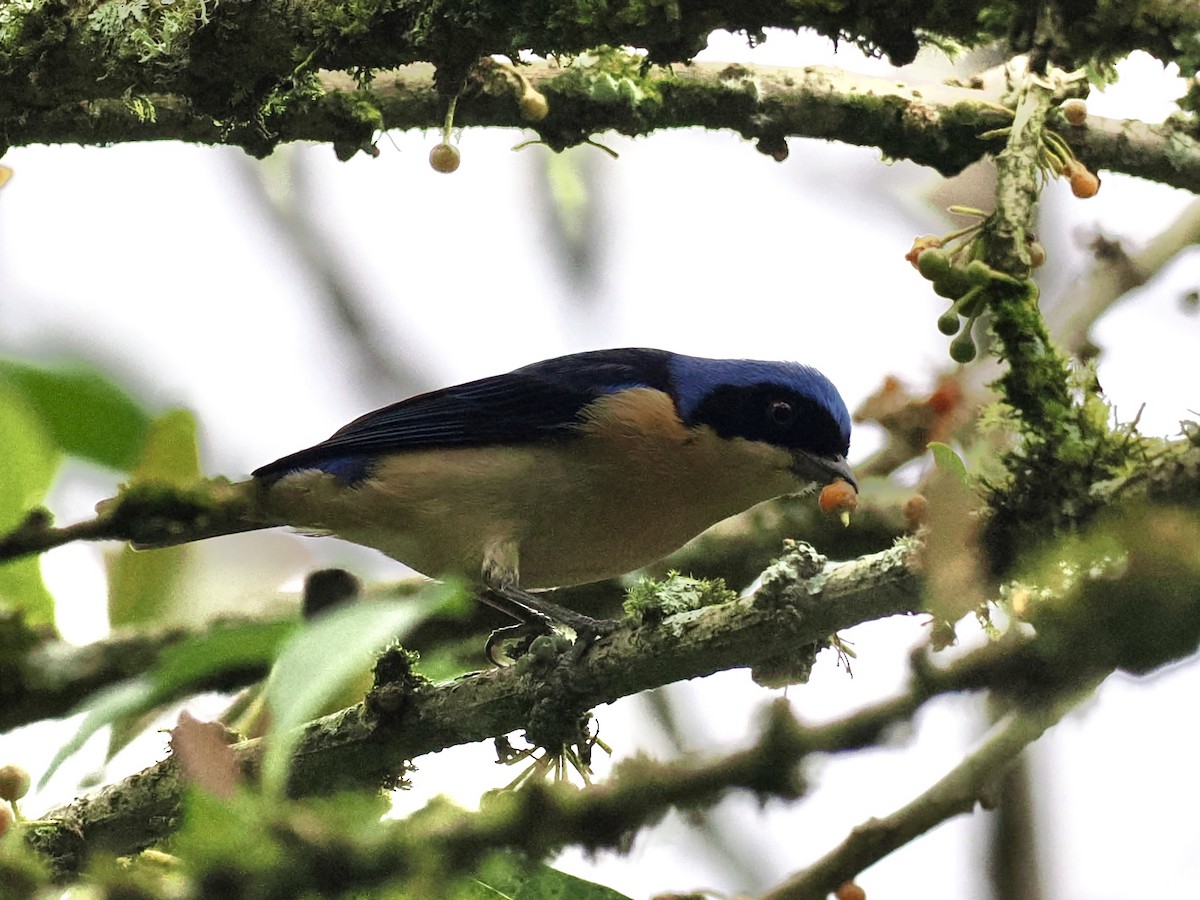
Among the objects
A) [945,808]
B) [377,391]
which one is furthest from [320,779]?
[377,391]

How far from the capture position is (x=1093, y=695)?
138 centimetres

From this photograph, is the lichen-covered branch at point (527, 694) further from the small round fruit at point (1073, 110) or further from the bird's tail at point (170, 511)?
the small round fruit at point (1073, 110)

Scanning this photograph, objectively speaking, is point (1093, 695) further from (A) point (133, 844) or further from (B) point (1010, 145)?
(A) point (133, 844)

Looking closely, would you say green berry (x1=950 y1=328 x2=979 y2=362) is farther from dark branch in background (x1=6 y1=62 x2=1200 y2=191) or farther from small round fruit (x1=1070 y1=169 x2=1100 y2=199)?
dark branch in background (x1=6 y1=62 x2=1200 y2=191)

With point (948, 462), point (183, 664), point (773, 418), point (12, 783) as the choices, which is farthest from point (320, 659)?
point (773, 418)

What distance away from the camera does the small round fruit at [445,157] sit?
3.68 metres

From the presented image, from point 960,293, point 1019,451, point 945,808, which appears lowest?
point 945,808

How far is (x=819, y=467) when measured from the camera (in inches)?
186

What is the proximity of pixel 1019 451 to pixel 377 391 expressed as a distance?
717cm

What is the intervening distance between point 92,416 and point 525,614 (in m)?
1.76

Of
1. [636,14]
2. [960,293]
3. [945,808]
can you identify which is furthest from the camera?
[636,14]

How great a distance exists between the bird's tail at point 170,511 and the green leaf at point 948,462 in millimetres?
1744

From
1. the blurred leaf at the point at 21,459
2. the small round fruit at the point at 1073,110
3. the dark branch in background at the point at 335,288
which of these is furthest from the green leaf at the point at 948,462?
the dark branch in background at the point at 335,288

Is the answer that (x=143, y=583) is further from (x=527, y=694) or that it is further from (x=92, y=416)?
(x=527, y=694)
